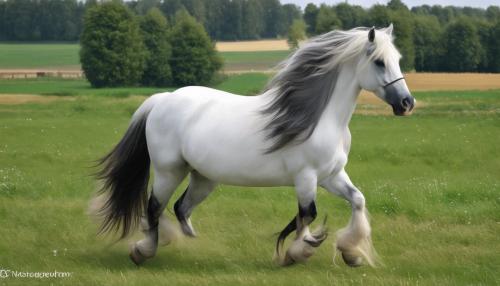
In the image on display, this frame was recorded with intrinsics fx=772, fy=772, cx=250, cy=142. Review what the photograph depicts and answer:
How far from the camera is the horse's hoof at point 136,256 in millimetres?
7783

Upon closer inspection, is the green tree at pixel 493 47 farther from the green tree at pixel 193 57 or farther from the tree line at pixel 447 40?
the green tree at pixel 193 57

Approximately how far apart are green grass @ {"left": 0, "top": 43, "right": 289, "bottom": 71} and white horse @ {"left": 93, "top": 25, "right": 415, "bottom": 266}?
67.4m

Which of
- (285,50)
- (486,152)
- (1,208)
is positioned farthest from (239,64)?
(1,208)

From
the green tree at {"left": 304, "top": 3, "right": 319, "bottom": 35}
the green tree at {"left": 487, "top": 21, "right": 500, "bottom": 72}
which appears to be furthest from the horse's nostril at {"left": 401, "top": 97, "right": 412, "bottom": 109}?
the green tree at {"left": 304, "top": 3, "right": 319, "bottom": 35}

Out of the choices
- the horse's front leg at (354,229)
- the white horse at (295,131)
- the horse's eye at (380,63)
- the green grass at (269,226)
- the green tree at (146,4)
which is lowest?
the green tree at (146,4)

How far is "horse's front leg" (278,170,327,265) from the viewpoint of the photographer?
696 centimetres

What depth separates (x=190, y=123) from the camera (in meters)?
7.57

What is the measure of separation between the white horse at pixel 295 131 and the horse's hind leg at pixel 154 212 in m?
0.01

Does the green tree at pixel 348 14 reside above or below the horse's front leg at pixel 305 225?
below

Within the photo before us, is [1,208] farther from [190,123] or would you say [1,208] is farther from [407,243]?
[407,243]

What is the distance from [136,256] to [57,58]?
3634 inches

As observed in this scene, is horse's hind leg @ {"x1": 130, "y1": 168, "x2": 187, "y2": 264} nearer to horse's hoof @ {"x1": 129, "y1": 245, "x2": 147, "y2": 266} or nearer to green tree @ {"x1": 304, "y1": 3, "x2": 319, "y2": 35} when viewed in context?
horse's hoof @ {"x1": 129, "y1": 245, "x2": 147, "y2": 266}

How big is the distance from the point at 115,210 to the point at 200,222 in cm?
164

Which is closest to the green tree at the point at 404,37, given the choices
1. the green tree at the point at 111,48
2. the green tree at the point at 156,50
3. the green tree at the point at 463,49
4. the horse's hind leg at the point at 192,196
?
the green tree at the point at 463,49
